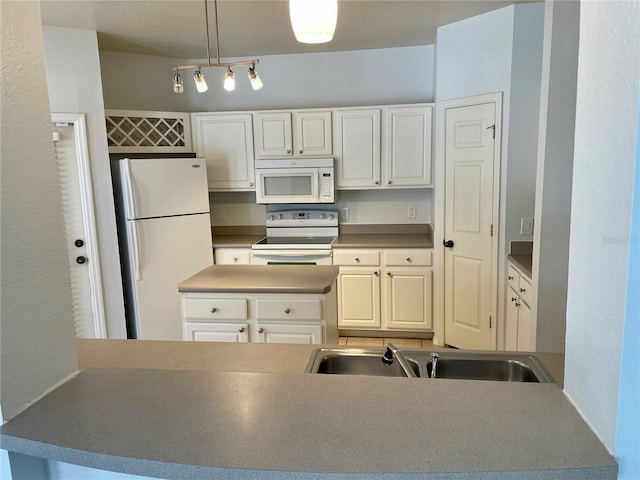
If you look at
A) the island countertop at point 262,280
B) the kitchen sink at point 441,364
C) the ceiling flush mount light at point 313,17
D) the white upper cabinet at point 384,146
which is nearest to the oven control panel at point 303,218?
the white upper cabinet at point 384,146

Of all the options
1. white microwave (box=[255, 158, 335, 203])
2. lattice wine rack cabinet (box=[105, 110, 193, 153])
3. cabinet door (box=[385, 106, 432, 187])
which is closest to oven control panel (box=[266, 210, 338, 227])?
white microwave (box=[255, 158, 335, 203])

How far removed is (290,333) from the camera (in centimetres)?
246

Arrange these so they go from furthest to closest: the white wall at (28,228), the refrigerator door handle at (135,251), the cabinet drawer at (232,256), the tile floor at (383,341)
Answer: the cabinet drawer at (232,256), the tile floor at (383,341), the refrigerator door handle at (135,251), the white wall at (28,228)

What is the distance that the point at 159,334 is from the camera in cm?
357

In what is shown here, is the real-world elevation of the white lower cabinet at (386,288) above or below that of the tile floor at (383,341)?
above

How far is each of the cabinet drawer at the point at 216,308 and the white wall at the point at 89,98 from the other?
1.26 metres

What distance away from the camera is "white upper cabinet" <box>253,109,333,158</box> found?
3.94 m

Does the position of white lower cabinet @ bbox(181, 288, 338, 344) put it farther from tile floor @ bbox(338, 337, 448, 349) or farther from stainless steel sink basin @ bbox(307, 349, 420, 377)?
tile floor @ bbox(338, 337, 448, 349)

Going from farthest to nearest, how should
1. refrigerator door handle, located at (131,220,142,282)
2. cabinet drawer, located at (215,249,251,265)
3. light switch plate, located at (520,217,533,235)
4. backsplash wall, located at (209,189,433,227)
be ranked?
backsplash wall, located at (209,189,433,227), cabinet drawer, located at (215,249,251,265), refrigerator door handle, located at (131,220,142,282), light switch plate, located at (520,217,533,235)

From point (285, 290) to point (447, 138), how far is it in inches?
74.9

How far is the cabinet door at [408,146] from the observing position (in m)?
3.78

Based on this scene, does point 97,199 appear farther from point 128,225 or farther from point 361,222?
point 361,222

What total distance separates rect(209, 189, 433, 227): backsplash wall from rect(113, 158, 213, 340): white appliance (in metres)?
0.78

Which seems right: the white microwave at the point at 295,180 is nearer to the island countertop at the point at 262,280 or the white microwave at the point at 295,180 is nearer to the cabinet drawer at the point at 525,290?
the island countertop at the point at 262,280
